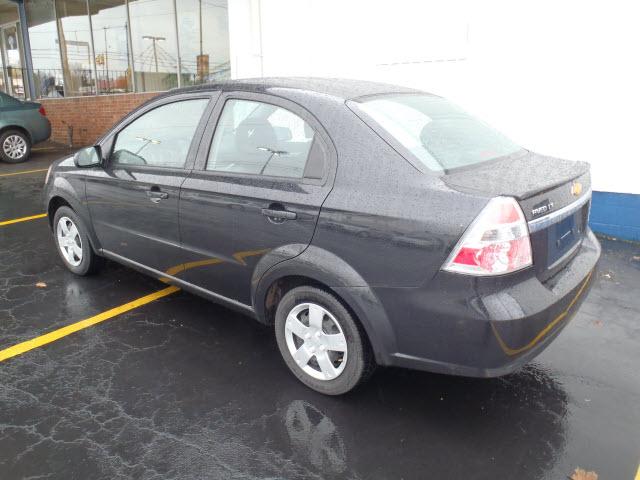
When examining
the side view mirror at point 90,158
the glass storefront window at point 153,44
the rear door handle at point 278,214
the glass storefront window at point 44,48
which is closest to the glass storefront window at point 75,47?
the glass storefront window at point 44,48

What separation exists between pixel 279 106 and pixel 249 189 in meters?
0.51

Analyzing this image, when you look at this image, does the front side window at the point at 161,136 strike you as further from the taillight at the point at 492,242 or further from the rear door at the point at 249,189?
the taillight at the point at 492,242

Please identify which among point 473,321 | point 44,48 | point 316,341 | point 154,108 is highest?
point 44,48

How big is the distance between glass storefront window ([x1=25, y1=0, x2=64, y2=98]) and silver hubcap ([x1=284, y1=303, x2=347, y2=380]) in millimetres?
14191

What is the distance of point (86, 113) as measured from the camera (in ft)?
44.1

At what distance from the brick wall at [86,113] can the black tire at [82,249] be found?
24.8 feet

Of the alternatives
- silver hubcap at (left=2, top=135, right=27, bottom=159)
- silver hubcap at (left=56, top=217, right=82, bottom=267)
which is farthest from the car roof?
silver hubcap at (left=2, top=135, right=27, bottom=159)

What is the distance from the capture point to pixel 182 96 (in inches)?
145

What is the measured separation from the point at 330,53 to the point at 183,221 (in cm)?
464

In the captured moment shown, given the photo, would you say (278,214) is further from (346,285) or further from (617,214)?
(617,214)

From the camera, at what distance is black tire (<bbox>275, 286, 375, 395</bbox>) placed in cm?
273

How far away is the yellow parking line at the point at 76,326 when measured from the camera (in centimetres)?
348

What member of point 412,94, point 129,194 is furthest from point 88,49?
point 412,94

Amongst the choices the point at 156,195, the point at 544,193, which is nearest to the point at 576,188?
the point at 544,193
